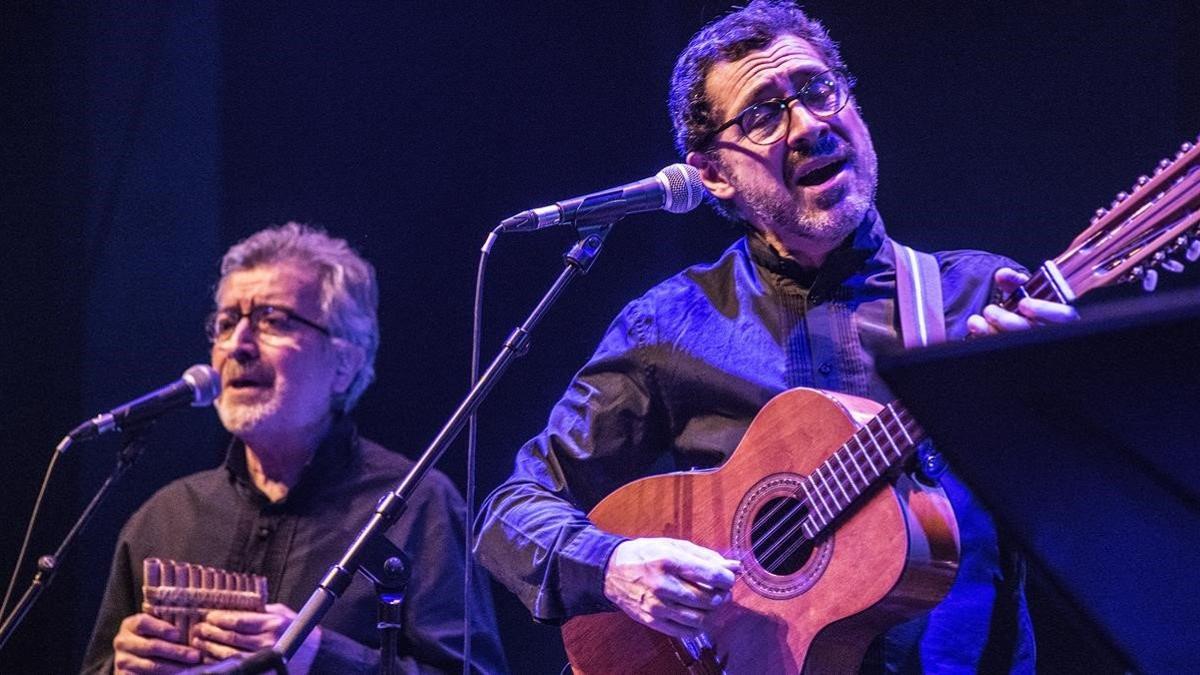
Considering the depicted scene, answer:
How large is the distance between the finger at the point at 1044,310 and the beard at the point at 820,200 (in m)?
→ 0.75

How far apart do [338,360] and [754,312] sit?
2029 millimetres

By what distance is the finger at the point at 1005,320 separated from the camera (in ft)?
6.21

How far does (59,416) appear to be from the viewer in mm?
4484

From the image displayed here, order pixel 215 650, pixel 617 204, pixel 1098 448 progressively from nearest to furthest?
pixel 1098 448
pixel 617 204
pixel 215 650

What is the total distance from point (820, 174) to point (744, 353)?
443 mm

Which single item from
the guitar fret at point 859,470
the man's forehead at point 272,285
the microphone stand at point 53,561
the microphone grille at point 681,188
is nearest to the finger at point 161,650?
the microphone stand at point 53,561

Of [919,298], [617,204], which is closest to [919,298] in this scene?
[919,298]

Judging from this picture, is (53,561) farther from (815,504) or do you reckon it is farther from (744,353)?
(815,504)

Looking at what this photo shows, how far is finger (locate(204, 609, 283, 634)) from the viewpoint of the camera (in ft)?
10.8

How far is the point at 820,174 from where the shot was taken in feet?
8.87

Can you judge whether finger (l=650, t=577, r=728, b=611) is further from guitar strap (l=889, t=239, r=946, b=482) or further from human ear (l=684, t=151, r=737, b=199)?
human ear (l=684, t=151, r=737, b=199)

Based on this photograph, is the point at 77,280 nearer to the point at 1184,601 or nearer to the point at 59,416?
the point at 59,416

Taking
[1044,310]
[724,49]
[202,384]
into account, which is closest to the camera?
[1044,310]

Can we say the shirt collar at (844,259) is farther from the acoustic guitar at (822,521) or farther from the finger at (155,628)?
the finger at (155,628)
